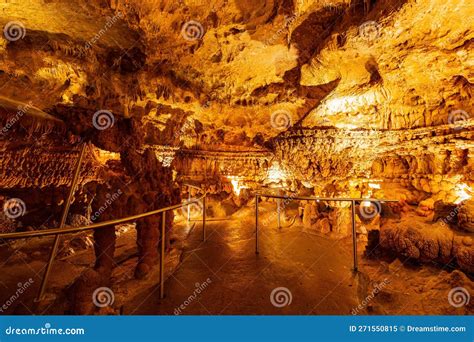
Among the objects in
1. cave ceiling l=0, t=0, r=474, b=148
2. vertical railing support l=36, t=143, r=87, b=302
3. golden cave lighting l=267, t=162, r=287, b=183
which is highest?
cave ceiling l=0, t=0, r=474, b=148

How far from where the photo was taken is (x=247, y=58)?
6422 millimetres

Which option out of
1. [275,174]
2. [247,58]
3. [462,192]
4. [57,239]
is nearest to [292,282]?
[57,239]

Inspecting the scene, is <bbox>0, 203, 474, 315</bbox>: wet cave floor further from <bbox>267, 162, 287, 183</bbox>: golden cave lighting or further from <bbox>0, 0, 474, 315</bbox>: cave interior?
<bbox>267, 162, 287, 183</bbox>: golden cave lighting

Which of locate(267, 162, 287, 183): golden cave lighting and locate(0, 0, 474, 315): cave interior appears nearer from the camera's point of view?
locate(0, 0, 474, 315): cave interior

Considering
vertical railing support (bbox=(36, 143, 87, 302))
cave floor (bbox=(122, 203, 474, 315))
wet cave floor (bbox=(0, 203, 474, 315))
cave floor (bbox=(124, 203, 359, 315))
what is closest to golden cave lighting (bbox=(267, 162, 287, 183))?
wet cave floor (bbox=(0, 203, 474, 315))

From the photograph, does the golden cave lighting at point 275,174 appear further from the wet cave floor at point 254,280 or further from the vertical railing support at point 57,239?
the vertical railing support at point 57,239

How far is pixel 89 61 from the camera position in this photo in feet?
20.1

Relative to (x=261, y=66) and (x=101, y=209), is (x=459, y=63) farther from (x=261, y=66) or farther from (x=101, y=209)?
(x=101, y=209)

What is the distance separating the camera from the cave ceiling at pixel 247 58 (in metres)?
4.49

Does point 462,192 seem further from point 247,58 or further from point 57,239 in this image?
point 57,239

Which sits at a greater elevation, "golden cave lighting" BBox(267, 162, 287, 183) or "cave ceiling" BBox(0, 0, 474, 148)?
"cave ceiling" BBox(0, 0, 474, 148)

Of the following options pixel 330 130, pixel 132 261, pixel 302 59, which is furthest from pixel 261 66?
pixel 132 261

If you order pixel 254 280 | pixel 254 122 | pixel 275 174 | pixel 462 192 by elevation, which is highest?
pixel 254 122

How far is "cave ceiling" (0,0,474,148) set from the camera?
177 inches
